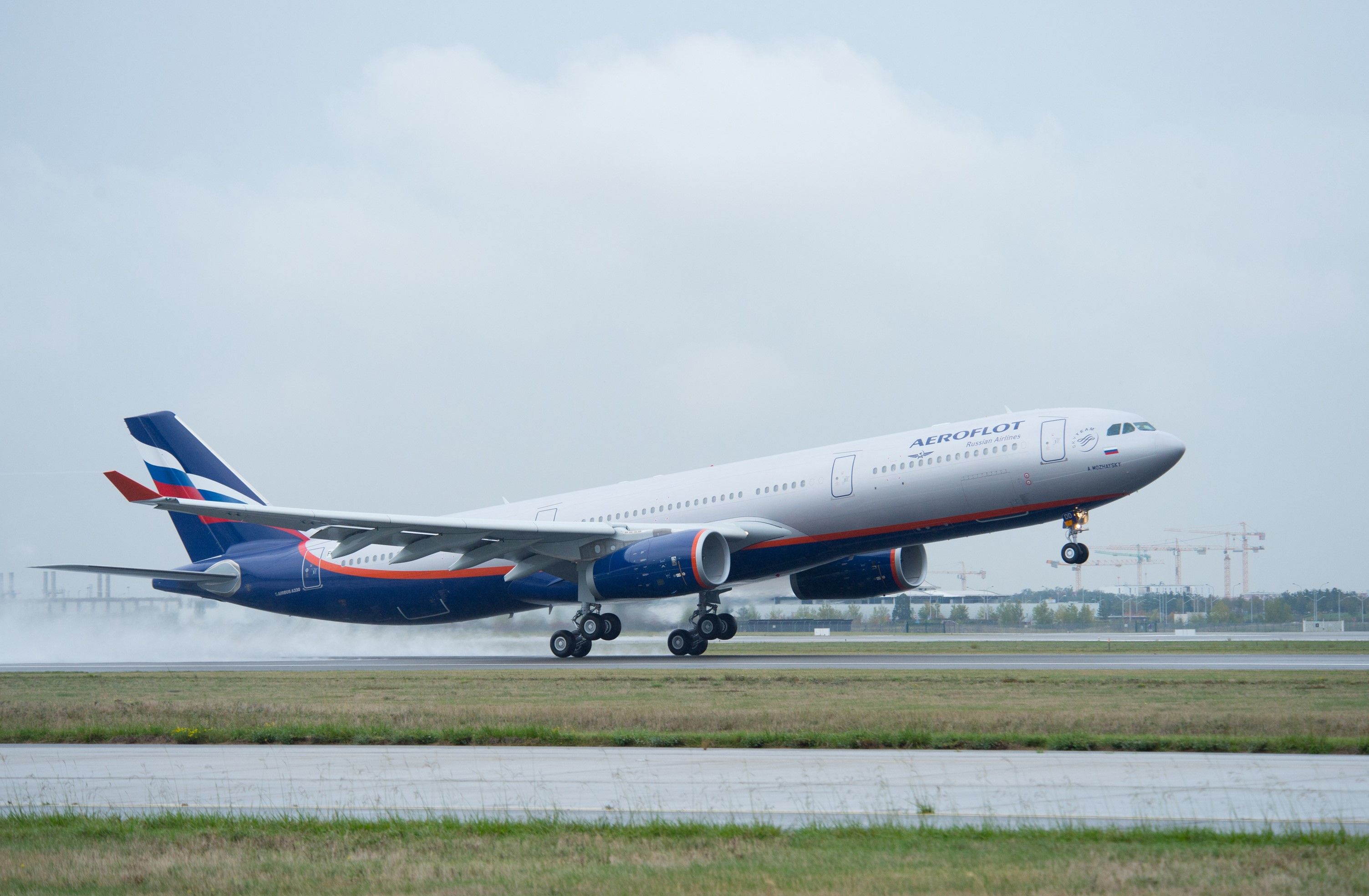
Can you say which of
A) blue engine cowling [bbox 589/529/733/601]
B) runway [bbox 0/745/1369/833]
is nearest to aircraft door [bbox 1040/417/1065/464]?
blue engine cowling [bbox 589/529/733/601]

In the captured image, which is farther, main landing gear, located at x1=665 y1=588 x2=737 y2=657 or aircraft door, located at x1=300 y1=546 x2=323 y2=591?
aircraft door, located at x1=300 y1=546 x2=323 y2=591

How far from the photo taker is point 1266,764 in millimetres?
12016

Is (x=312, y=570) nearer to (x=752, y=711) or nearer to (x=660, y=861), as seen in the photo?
(x=752, y=711)

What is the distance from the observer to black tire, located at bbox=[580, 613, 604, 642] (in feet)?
119

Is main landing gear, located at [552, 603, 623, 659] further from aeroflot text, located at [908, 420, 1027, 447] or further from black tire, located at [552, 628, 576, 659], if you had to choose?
aeroflot text, located at [908, 420, 1027, 447]

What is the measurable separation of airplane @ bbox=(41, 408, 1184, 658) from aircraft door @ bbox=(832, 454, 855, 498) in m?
0.05

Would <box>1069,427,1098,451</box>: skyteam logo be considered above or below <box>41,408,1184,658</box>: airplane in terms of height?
above

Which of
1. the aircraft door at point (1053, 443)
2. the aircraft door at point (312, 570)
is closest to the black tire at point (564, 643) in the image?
the aircraft door at point (312, 570)

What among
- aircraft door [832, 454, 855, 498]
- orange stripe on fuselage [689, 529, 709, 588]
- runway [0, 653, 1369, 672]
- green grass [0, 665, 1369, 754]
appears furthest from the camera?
aircraft door [832, 454, 855, 498]

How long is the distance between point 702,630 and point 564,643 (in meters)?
3.88

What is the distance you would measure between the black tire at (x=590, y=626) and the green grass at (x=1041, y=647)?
15.5 ft

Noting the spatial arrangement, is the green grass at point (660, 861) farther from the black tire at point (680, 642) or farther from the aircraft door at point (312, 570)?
the aircraft door at point (312, 570)

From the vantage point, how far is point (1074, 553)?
32.1 m

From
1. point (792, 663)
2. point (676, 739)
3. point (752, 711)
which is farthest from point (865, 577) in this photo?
point (676, 739)
